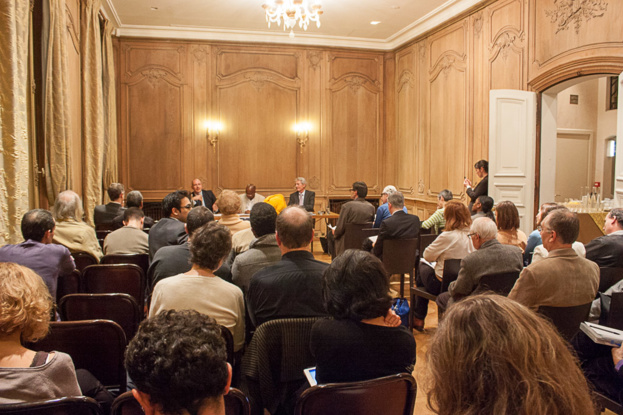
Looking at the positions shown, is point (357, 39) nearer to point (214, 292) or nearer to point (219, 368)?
point (214, 292)

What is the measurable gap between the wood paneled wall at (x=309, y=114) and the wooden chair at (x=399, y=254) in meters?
3.57

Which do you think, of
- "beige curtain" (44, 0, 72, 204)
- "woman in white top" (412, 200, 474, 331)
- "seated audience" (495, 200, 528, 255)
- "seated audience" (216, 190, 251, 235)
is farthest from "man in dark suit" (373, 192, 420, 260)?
"beige curtain" (44, 0, 72, 204)

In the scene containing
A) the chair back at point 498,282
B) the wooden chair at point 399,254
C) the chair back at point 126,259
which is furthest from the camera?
the wooden chair at point 399,254

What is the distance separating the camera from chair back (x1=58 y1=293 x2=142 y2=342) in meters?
2.58

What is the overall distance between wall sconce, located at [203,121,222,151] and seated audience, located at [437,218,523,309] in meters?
7.52

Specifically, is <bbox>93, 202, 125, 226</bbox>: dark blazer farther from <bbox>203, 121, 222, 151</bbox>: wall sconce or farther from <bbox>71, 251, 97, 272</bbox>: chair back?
<bbox>203, 121, 222, 151</bbox>: wall sconce

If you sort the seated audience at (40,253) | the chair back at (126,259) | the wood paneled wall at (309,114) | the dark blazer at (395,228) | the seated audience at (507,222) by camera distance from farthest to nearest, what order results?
the wood paneled wall at (309,114) < the dark blazer at (395,228) < the seated audience at (507,222) < the chair back at (126,259) < the seated audience at (40,253)

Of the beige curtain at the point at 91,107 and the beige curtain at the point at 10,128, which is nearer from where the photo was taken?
the beige curtain at the point at 10,128

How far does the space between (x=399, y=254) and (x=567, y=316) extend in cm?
233

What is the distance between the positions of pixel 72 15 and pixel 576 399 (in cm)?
681

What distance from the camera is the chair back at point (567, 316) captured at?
268 centimetres

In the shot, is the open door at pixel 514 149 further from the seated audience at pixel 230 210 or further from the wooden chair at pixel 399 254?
the seated audience at pixel 230 210

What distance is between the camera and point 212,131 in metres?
10.0

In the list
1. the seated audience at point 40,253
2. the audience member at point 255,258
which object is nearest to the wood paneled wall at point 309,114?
the audience member at point 255,258
